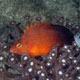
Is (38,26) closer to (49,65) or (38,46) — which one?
(38,46)

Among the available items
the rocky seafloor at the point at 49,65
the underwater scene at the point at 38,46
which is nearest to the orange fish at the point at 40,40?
the underwater scene at the point at 38,46

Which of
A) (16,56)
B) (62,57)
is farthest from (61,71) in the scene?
(16,56)

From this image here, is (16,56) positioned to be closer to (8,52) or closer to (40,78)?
(8,52)

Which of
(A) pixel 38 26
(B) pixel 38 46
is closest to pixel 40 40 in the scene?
(B) pixel 38 46

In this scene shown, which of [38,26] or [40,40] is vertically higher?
[38,26]

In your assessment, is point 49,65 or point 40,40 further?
point 40,40

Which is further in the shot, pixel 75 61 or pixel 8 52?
pixel 8 52

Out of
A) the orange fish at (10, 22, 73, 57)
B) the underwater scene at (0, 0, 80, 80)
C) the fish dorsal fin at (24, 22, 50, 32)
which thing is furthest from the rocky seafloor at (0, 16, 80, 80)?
the fish dorsal fin at (24, 22, 50, 32)

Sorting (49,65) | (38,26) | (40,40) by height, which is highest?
(38,26)
